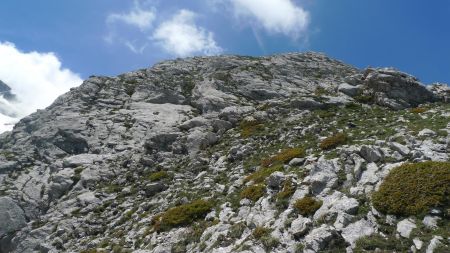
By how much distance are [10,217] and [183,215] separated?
1828 centimetres

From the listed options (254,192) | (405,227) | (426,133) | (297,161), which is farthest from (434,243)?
(297,161)

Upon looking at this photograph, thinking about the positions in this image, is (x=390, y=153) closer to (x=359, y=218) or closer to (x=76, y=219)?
(x=359, y=218)

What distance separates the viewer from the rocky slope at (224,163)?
21547 millimetres

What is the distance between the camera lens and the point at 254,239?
21984 mm

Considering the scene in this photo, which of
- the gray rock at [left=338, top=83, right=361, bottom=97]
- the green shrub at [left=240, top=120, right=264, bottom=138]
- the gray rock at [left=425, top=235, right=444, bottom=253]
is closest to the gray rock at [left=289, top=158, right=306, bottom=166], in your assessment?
the gray rock at [left=425, top=235, right=444, bottom=253]

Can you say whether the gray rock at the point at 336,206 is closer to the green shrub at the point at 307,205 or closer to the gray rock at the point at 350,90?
the green shrub at the point at 307,205

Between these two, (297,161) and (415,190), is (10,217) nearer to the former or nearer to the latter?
(297,161)

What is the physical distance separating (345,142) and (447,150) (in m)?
7.30

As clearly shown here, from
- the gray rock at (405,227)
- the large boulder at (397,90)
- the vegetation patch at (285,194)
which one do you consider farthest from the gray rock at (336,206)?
the large boulder at (397,90)

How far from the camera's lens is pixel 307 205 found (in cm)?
2288

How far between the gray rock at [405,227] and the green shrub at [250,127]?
83.2 ft

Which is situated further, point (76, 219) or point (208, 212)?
point (76, 219)

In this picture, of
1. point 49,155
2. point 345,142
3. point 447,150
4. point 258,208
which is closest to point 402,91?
point 345,142

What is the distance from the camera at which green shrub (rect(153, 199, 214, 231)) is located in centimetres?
2792
